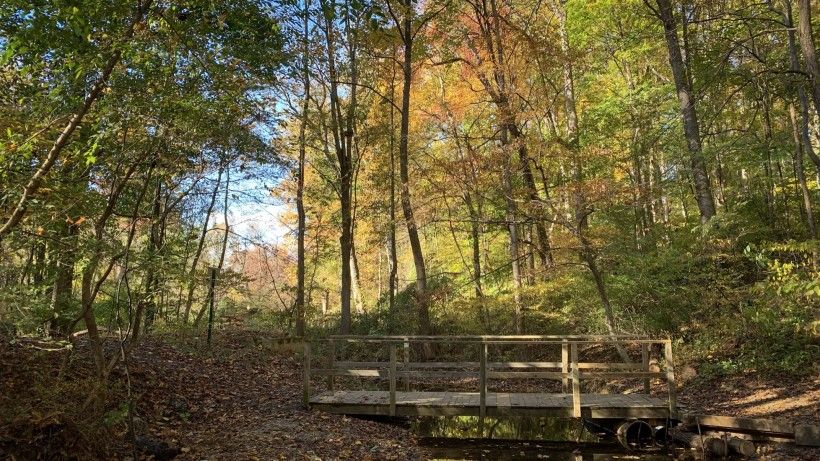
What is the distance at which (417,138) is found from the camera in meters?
18.9

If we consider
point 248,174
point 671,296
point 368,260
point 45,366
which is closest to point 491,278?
point 671,296

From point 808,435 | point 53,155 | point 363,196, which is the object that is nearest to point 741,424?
point 808,435

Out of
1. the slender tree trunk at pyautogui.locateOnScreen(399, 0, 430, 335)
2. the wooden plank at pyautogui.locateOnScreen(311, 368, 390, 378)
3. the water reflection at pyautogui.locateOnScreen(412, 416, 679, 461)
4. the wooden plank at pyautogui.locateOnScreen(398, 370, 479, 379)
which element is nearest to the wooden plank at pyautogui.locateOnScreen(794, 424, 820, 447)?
the water reflection at pyautogui.locateOnScreen(412, 416, 679, 461)

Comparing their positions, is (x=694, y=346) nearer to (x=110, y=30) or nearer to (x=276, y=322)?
(x=110, y=30)

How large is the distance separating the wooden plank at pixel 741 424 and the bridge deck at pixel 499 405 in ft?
1.49

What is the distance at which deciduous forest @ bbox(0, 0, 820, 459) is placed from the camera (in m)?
5.48

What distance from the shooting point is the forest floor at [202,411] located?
16.2 ft

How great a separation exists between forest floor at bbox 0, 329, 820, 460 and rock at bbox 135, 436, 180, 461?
17 mm

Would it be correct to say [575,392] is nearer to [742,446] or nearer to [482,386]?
[482,386]

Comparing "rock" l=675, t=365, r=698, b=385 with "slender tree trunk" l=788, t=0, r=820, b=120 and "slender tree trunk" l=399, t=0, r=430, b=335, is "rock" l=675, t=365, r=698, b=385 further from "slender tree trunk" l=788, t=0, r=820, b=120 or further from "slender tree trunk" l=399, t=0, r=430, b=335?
"slender tree trunk" l=399, t=0, r=430, b=335

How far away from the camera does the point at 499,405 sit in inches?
342

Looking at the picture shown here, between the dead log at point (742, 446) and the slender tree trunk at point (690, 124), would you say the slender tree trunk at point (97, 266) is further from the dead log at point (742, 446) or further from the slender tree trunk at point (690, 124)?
the slender tree trunk at point (690, 124)

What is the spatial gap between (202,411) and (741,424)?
26.1 feet

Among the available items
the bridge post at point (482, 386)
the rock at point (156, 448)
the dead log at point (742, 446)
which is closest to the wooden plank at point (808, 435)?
the dead log at point (742, 446)
